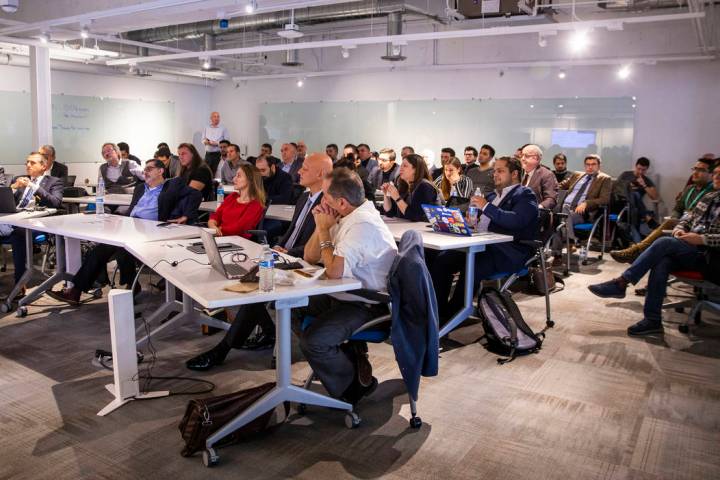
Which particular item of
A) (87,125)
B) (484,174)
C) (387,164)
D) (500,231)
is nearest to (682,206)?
(484,174)

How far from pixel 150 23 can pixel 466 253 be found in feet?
19.0

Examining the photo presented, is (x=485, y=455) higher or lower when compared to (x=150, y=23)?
lower

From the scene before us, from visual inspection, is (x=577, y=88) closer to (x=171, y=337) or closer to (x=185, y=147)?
(x=185, y=147)

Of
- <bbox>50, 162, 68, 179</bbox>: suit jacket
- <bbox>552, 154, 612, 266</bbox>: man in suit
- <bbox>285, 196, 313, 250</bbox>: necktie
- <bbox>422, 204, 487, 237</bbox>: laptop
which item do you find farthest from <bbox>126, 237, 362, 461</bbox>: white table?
<bbox>50, 162, 68, 179</bbox>: suit jacket

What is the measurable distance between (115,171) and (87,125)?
440cm

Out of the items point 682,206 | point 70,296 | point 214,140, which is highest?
point 214,140

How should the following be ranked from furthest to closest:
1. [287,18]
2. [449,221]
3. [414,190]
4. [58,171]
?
[287,18] → [58,171] → [414,190] → [449,221]

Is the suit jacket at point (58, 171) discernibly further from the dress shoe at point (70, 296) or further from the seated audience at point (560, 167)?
the seated audience at point (560, 167)

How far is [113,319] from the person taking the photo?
3.42m

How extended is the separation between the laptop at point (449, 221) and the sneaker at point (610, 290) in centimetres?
115

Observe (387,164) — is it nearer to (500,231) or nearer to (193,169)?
(193,169)

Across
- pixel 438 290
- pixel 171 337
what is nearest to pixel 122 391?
pixel 171 337

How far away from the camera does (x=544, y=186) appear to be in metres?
7.17

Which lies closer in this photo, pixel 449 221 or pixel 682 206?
pixel 449 221
